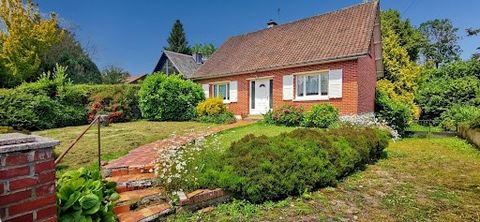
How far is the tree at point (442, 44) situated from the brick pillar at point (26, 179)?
4629cm

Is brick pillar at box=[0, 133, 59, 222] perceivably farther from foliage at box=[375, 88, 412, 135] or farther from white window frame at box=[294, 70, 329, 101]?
foliage at box=[375, 88, 412, 135]

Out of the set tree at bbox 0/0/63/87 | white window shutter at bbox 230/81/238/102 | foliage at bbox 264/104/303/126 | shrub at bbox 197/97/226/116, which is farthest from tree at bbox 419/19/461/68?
tree at bbox 0/0/63/87

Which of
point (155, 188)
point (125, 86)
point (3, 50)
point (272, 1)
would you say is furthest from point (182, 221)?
point (3, 50)

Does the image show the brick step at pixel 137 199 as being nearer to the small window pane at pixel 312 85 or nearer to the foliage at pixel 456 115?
the small window pane at pixel 312 85

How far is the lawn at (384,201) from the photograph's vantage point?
151 inches

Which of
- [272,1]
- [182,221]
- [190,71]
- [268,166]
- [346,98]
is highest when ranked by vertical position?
[272,1]

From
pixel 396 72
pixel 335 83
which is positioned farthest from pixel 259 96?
pixel 396 72

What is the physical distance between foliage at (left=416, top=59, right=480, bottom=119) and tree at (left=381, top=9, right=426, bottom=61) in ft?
22.8

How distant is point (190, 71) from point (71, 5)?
35.8 ft

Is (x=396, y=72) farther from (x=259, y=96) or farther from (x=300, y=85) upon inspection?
(x=259, y=96)

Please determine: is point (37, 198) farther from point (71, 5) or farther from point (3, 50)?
point (71, 5)

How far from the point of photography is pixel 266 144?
505 centimetres

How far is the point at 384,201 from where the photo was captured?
441 centimetres

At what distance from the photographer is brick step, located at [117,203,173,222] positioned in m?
3.52
